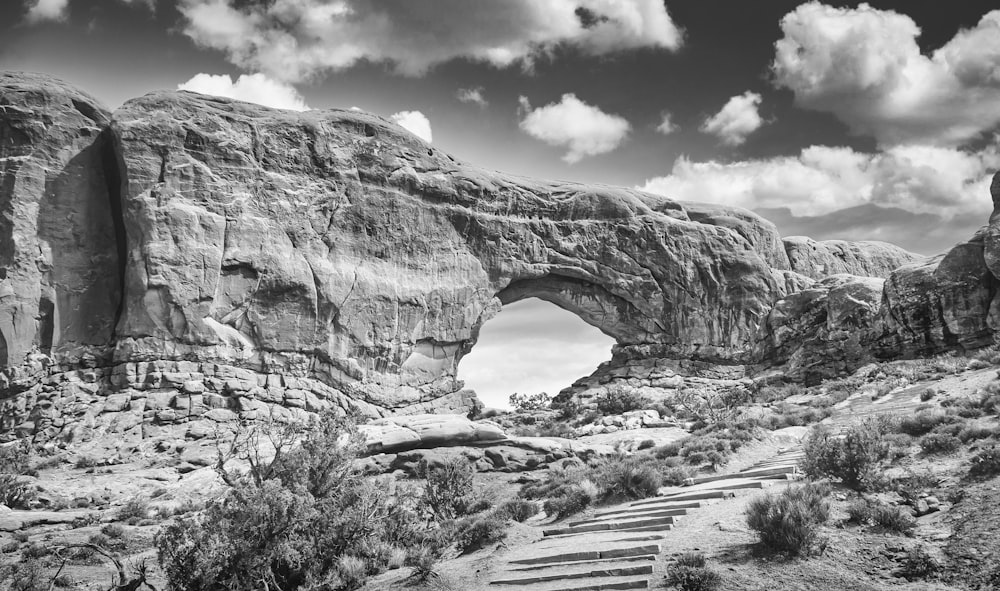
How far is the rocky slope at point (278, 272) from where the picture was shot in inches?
1227

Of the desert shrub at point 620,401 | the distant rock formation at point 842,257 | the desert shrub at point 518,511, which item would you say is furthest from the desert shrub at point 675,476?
the distant rock formation at point 842,257

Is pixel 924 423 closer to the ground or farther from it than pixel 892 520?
farther from it

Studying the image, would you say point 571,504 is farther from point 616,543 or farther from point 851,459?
point 851,459

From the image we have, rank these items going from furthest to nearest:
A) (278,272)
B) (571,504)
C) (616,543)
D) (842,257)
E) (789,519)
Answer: (842,257), (278,272), (571,504), (616,543), (789,519)

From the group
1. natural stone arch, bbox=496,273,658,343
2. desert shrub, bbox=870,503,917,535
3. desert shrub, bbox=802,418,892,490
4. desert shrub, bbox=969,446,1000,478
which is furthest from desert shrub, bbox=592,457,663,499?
natural stone arch, bbox=496,273,658,343

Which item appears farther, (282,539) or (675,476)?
(675,476)

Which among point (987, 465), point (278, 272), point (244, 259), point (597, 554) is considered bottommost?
point (597, 554)

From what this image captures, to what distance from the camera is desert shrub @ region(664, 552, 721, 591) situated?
8.45 m

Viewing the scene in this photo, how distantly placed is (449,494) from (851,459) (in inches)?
407

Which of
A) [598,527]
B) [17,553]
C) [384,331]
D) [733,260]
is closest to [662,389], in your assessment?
[733,260]

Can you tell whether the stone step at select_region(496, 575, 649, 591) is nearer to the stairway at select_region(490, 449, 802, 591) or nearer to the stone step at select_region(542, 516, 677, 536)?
the stairway at select_region(490, 449, 802, 591)

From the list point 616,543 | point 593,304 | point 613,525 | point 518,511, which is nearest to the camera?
point 616,543

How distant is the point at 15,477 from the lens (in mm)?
23422

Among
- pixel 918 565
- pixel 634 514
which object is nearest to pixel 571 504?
pixel 634 514
